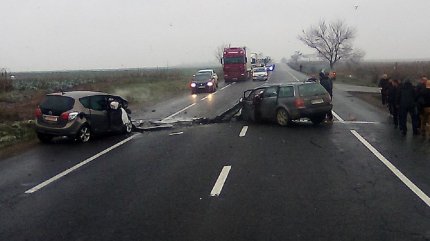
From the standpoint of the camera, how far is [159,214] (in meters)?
6.20

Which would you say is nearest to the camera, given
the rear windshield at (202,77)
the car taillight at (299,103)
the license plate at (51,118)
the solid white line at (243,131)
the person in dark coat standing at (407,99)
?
the person in dark coat standing at (407,99)

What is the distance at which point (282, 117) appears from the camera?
15.9 m

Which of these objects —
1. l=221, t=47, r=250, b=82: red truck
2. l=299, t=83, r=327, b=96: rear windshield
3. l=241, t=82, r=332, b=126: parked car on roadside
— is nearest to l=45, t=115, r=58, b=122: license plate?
l=241, t=82, r=332, b=126: parked car on roadside

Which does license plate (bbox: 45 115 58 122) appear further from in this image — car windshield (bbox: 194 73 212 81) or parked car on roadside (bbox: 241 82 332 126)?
car windshield (bbox: 194 73 212 81)

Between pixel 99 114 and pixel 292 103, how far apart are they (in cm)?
648

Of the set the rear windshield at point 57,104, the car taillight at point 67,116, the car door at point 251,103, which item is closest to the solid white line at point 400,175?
the car door at point 251,103

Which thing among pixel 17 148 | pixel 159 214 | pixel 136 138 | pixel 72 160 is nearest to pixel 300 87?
pixel 136 138

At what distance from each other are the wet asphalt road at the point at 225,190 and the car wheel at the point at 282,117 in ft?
7.68

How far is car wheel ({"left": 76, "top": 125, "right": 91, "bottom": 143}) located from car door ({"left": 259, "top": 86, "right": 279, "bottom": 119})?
635 cm

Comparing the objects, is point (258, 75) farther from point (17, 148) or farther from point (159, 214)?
point (159, 214)

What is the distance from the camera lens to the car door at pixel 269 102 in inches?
639

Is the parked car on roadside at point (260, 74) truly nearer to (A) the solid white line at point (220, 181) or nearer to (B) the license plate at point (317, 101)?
(B) the license plate at point (317, 101)

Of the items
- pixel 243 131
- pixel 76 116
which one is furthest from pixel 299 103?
pixel 76 116

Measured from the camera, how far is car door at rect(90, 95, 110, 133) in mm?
13969
